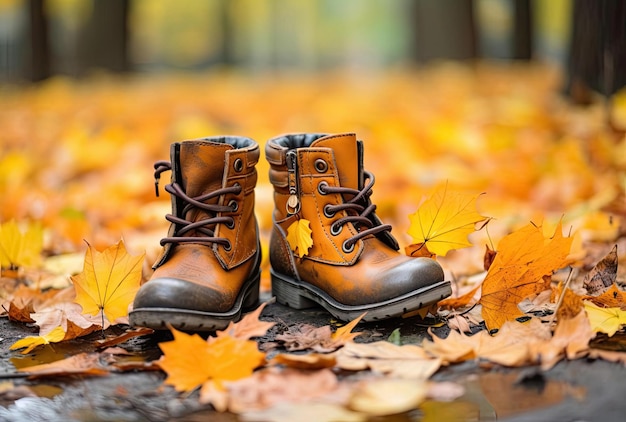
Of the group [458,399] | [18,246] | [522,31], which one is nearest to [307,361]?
[458,399]

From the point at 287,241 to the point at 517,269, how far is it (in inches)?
24.8

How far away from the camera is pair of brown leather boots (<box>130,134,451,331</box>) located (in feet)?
5.55

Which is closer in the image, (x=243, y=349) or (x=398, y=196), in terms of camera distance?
(x=243, y=349)

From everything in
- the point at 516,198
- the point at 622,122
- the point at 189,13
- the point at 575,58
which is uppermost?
the point at 189,13

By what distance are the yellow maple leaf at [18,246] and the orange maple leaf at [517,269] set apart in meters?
1.47

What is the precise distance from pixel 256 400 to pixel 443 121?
3.57m

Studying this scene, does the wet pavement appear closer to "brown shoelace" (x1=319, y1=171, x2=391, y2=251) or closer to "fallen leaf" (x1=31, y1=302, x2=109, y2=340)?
"fallen leaf" (x1=31, y1=302, x2=109, y2=340)

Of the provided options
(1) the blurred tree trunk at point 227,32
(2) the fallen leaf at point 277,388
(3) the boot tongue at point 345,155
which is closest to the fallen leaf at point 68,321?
(2) the fallen leaf at point 277,388

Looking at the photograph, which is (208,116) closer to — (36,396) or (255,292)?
(255,292)

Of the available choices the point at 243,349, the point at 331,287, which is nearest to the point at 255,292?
the point at 331,287

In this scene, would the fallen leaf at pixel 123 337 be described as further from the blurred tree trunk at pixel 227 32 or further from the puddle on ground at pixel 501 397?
the blurred tree trunk at pixel 227 32

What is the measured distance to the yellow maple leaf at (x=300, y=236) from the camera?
1859mm

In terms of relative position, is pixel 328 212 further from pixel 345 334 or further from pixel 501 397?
pixel 501 397

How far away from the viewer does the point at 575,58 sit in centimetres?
445
